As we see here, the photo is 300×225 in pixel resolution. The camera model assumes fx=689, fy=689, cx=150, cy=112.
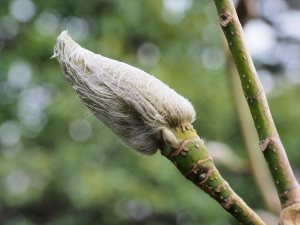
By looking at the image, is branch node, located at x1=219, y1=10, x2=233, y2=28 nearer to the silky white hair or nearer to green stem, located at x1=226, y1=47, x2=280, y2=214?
the silky white hair

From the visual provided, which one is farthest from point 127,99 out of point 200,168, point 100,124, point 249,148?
point 100,124

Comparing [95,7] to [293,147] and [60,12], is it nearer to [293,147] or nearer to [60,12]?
[60,12]

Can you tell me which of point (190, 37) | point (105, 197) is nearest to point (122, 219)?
point (105, 197)

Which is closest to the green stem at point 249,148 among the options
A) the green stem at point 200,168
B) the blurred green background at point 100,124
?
the green stem at point 200,168

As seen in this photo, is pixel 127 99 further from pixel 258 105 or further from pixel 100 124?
pixel 100 124

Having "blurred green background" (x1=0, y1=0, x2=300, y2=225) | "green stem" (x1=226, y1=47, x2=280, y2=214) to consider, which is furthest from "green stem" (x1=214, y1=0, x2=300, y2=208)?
"blurred green background" (x1=0, y1=0, x2=300, y2=225)

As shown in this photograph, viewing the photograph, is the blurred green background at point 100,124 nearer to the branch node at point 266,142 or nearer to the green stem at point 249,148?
the green stem at point 249,148

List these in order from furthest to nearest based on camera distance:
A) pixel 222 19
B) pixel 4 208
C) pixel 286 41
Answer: pixel 286 41, pixel 4 208, pixel 222 19
